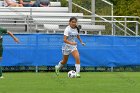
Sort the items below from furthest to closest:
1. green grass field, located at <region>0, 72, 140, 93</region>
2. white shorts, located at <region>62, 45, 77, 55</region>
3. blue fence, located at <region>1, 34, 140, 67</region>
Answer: blue fence, located at <region>1, 34, 140, 67</region>
white shorts, located at <region>62, 45, 77, 55</region>
green grass field, located at <region>0, 72, 140, 93</region>

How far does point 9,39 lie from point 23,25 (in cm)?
319

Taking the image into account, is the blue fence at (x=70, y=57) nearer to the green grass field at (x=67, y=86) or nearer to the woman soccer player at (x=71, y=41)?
the woman soccer player at (x=71, y=41)

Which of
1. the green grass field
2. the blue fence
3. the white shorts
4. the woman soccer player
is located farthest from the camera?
the blue fence

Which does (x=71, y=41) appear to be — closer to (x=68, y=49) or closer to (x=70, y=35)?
(x=70, y=35)

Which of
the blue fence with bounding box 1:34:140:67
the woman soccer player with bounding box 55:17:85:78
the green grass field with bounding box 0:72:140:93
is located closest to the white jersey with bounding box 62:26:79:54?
the woman soccer player with bounding box 55:17:85:78

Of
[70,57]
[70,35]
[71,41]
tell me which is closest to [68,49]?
[71,41]

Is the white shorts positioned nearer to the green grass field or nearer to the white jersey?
the white jersey

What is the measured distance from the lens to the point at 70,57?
25.6 meters

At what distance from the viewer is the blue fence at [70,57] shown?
82.0ft

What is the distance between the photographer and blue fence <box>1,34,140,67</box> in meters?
25.0

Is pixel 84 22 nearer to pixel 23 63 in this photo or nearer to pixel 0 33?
pixel 23 63

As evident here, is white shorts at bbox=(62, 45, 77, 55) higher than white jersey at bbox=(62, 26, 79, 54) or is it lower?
lower

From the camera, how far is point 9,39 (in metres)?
25.0

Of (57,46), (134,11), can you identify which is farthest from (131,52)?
(134,11)
